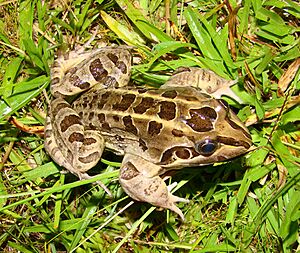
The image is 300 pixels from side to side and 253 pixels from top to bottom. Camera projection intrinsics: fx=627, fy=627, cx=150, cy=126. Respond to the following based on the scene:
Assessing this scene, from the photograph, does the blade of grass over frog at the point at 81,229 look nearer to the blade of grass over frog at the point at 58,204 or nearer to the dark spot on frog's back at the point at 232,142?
the blade of grass over frog at the point at 58,204

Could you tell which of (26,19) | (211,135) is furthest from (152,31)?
(211,135)

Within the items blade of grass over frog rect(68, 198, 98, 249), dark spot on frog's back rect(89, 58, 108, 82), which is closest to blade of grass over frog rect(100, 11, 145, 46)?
dark spot on frog's back rect(89, 58, 108, 82)

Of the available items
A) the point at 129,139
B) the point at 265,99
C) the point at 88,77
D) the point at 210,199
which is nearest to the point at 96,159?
the point at 129,139

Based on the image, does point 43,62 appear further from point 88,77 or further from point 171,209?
point 171,209

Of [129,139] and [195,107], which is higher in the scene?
[195,107]

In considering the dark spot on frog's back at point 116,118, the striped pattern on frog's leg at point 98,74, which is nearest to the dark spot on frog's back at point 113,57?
the striped pattern on frog's leg at point 98,74

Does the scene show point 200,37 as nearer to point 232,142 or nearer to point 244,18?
point 244,18
